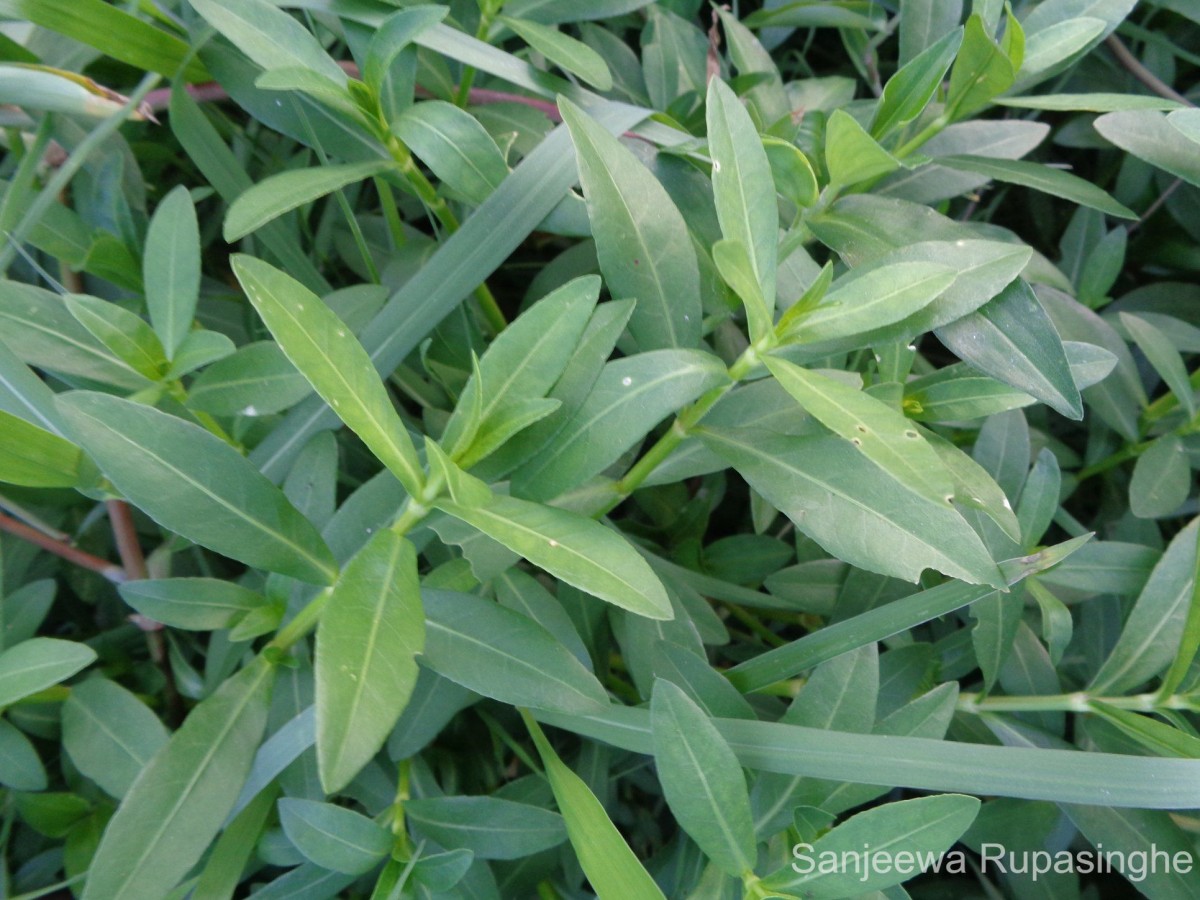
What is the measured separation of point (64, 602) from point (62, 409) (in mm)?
623

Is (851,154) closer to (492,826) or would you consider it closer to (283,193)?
(283,193)

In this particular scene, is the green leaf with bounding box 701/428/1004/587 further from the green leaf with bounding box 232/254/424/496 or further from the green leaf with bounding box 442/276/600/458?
the green leaf with bounding box 232/254/424/496

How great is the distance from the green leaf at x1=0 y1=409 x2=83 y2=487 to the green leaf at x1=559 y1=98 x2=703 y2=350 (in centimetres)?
50

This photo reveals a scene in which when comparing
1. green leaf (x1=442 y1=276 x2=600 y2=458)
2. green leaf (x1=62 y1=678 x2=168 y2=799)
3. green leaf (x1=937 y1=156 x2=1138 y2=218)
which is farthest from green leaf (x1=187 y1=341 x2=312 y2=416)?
green leaf (x1=937 y1=156 x2=1138 y2=218)

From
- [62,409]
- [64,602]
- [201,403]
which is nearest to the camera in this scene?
[62,409]

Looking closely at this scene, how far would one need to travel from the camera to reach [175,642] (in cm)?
98

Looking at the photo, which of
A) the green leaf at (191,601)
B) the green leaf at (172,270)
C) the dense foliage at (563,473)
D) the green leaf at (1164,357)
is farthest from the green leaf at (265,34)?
the green leaf at (1164,357)

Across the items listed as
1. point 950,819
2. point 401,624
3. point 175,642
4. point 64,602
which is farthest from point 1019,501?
point 64,602

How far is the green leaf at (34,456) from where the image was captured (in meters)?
0.70

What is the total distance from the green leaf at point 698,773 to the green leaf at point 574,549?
0.14 metres

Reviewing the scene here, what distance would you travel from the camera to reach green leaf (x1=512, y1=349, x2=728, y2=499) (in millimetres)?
659

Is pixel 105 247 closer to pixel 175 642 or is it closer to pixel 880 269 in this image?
pixel 175 642

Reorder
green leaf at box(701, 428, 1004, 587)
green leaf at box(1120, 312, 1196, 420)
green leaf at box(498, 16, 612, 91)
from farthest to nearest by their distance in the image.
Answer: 1. green leaf at box(1120, 312, 1196, 420)
2. green leaf at box(498, 16, 612, 91)
3. green leaf at box(701, 428, 1004, 587)

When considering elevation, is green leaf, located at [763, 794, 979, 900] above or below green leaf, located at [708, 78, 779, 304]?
below
